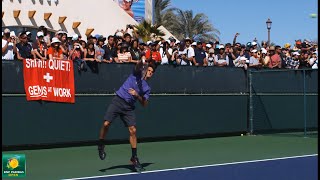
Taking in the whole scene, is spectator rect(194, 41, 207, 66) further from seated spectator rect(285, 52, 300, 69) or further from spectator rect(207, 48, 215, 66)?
seated spectator rect(285, 52, 300, 69)

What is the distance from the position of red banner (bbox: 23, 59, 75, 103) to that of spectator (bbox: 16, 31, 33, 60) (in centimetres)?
35

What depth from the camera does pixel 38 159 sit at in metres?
11.5

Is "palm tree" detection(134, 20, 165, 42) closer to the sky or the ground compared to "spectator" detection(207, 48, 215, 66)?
closer to the sky

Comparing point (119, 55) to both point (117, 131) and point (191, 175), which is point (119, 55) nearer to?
point (117, 131)

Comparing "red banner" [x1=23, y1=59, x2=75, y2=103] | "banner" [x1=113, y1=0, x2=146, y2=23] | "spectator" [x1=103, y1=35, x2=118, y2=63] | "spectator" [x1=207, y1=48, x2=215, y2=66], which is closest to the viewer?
"red banner" [x1=23, y1=59, x2=75, y2=103]

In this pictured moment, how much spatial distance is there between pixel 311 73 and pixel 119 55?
25.5 ft

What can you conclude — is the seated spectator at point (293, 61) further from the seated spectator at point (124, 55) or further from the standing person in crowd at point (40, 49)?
the standing person in crowd at point (40, 49)

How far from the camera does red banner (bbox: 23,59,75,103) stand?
1313 centimetres

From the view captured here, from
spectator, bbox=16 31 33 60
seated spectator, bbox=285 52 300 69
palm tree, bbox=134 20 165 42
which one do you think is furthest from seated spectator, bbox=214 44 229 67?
palm tree, bbox=134 20 165 42

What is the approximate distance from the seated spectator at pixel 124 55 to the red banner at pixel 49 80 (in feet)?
5.22

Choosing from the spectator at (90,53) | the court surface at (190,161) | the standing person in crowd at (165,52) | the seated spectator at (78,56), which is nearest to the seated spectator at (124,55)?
the spectator at (90,53)

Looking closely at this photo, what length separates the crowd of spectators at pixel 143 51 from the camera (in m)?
13.5

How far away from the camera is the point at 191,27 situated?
53.7 m

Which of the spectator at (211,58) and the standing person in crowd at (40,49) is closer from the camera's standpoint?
the standing person in crowd at (40,49)
